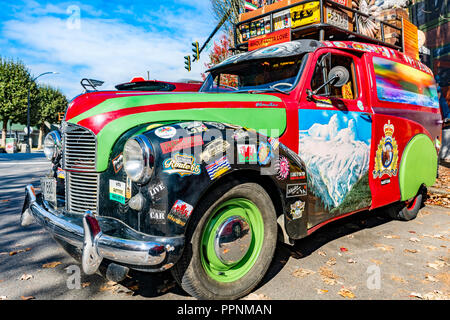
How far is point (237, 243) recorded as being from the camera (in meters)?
2.51

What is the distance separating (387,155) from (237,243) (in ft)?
8.25


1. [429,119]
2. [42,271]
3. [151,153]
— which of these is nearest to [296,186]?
[151,153]

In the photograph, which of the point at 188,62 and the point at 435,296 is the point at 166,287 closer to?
the point at 435,296

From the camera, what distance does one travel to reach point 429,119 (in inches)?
189

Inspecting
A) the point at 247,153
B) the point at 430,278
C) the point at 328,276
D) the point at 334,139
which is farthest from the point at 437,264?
the point at 247,153

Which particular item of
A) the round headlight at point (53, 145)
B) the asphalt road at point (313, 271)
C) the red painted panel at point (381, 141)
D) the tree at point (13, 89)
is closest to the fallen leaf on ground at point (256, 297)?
Answer: the asphalt road at point (313, 271)

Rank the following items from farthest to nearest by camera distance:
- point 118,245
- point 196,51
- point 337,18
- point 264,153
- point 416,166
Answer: point 196,51 → point 416,166 → point 337,18 → point 264,153 → point 118,245

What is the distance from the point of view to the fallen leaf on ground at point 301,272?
120 inches

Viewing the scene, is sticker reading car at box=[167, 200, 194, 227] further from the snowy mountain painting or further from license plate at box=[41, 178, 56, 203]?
license plate at box=[41, 178, 56, 203]

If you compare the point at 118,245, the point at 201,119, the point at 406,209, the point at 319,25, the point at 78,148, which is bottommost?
the point at 406,209

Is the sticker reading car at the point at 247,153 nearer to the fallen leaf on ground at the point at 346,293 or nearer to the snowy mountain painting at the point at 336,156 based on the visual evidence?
the snowy mountain painting at the point at 336,156

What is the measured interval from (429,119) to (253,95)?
136 inches

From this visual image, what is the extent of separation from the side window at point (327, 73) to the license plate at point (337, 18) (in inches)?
19.4

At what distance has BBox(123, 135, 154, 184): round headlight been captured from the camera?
2062 mm
